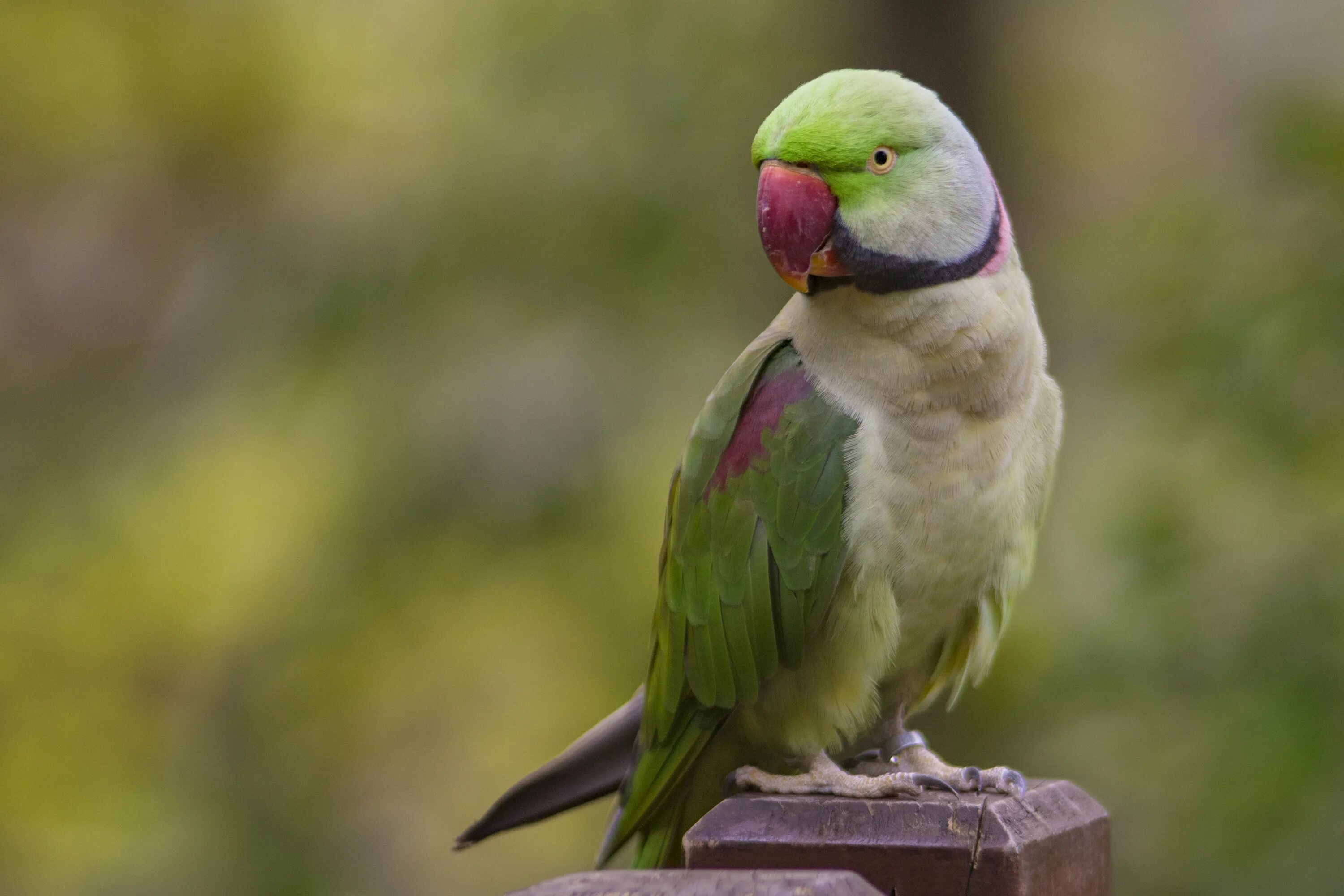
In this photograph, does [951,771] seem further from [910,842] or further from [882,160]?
[882,160]

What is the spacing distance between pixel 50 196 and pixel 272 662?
2.88 metres

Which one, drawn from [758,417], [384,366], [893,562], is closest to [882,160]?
[758,417]

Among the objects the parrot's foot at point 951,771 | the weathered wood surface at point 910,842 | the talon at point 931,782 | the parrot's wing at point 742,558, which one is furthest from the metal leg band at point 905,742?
the weathered wood surface at point 910,842

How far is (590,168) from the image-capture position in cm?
582

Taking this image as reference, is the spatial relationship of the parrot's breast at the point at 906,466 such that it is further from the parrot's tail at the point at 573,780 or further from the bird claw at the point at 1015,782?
the bird claw at the point at 1015,782

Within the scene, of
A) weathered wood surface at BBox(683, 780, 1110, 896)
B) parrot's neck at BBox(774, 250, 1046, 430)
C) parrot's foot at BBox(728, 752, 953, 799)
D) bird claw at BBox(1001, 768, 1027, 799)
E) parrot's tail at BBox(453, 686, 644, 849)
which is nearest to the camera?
weathered wood surface at BBox(683, 780, 1110, 896)

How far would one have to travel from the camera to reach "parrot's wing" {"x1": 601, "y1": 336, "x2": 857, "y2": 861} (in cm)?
224

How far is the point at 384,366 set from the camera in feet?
19.0

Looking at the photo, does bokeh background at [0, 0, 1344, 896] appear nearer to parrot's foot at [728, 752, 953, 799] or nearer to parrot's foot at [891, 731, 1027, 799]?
parrot's foot at [891, 731, 1027, 799]

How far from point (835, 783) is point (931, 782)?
0.16 metres

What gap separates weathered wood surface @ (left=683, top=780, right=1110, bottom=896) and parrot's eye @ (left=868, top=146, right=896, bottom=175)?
1.03 metres

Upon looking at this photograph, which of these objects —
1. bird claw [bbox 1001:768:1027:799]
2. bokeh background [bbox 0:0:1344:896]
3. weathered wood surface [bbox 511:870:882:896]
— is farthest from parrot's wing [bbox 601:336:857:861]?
bokeh background [bbox 0:0:1344:896]

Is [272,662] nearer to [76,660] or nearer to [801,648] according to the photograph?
[76,660]

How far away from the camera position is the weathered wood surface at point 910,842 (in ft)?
4.82
